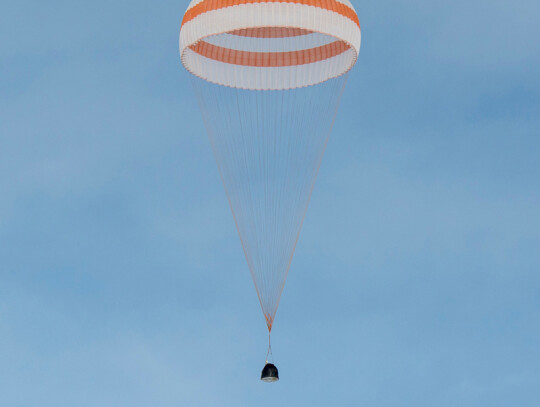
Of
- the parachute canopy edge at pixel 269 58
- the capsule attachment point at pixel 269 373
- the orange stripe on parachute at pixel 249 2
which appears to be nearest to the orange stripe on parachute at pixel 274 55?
the parachute canopy edge at pixel 269 58

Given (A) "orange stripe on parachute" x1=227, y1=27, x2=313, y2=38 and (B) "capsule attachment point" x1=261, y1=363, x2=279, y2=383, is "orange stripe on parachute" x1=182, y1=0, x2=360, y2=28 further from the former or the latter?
(B) "capsule attachment point" x1=261, y1=363, x2=279, y2=383

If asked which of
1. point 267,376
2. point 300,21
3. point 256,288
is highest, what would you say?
point 300,21

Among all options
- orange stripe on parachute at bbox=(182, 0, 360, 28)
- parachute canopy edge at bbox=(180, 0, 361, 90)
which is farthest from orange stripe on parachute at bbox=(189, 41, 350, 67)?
orange stripe on parachute at bbox=(182, 0, 360, 28)

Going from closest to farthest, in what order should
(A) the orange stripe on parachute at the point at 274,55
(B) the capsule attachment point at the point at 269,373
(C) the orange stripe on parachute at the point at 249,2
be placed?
(C) the orange stripe on parachute at the point at 249,2 → (B) the capsule attachment point at the point at 269,373 → (A) the orange stripe on parachute at the point at 274,55

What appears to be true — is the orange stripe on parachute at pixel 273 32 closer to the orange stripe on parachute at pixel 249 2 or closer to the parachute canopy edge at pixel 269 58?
the parachute canopy edge at pixel 269 58

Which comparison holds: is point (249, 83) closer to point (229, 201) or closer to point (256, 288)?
point (229, 201)

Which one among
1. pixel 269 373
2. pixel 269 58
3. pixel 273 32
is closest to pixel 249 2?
pixel 269 58

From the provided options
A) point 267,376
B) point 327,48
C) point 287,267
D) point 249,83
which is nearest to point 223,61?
point 249,83

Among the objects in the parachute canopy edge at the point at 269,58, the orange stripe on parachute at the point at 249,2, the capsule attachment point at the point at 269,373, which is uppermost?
the parachute canopy edge at the point at 269,58
